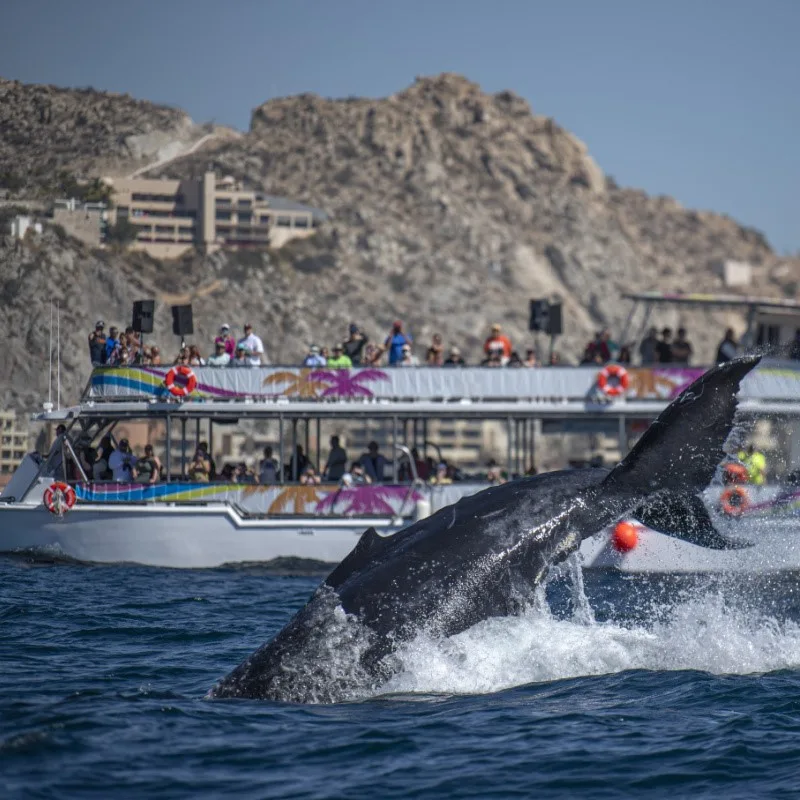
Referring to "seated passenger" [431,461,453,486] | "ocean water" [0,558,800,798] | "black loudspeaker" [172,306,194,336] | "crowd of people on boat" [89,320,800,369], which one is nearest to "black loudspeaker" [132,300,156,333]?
"crowd of people on boat" [89,320,800,369]

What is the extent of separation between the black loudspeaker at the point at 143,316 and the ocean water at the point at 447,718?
12.3m

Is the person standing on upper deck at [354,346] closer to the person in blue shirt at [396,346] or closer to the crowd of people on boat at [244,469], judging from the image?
the person in blue shirt at [396,346]

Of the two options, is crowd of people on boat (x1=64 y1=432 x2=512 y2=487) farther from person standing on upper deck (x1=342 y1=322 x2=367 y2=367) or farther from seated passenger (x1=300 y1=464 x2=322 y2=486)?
person standing on upper deck (x1=342 y1=322 x2=367 y2=367)

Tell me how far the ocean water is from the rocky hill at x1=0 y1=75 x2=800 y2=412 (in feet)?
272

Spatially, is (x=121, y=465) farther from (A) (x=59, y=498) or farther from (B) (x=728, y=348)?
(B) (x=728, y=348)

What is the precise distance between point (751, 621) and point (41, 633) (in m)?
8.81

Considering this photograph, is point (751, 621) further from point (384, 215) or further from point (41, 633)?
point (384, 215)

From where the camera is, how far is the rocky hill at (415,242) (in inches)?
4978

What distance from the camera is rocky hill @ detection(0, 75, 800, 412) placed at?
126 m

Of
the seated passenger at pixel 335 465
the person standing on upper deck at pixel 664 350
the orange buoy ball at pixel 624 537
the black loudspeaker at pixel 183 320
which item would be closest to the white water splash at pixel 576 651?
the orange buoy ball at pixel 624 537

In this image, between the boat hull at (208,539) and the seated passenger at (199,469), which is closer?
the boat hull at (208,539)

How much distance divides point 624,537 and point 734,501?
2.40 meters

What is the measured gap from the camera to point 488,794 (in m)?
9.88

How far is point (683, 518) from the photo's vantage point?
12.3 m
